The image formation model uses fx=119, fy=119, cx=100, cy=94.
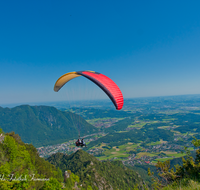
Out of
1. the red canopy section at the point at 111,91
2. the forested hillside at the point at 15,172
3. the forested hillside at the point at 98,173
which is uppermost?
the red canopy section at the point at 111,91

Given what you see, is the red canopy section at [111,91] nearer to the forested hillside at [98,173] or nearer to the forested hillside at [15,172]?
the forested hillside at [15,172]

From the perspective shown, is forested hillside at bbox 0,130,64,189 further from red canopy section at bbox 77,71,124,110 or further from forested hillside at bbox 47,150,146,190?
forested hillside at bbox 47,150,146,190

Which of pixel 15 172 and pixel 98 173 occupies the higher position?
pixel 15 172

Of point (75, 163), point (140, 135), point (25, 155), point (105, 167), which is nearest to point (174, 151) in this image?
point (140, 135)

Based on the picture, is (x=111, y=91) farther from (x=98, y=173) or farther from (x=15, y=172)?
(x=98, y=173)

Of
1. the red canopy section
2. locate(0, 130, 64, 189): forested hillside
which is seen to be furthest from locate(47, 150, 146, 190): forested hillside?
the red canopy section

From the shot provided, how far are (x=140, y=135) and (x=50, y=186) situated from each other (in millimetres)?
190466

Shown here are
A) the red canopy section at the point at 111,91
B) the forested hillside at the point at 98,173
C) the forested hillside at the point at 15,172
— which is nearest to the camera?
the red canopy section at the point at 111,91

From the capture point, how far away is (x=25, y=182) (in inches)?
720

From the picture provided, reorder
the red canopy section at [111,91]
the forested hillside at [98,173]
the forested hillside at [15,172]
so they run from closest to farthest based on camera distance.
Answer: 1. the red canopy section at [111,91]
2. the forested hillside at [15,172]
3. the forested hillside at [98,173]

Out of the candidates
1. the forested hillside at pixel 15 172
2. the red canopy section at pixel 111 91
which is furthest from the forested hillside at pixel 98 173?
the red canopy section at pixel 111 91

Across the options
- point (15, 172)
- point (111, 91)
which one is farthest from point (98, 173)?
point (111, 91)

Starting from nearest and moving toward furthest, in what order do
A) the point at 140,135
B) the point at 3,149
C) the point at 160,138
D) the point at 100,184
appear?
the point at 3,149 → the point at 100,184 → the point at 160,138 → the point at 140,135

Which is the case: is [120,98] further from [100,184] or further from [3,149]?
[100,184]
